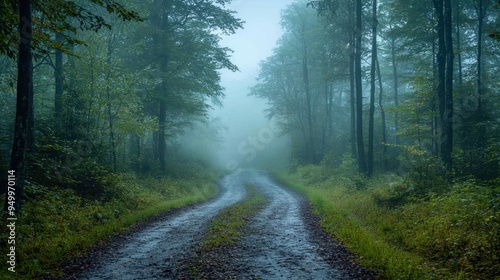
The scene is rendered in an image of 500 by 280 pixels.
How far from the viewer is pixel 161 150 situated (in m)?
24.5

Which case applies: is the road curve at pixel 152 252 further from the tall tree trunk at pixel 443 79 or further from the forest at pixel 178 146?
the tall tree trunk at pixel 443 79

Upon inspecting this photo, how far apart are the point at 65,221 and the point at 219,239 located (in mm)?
5042

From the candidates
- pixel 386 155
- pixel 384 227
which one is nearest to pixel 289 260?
pixel 384 227

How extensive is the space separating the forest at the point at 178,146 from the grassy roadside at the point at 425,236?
4 centimetres

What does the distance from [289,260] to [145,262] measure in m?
3.50

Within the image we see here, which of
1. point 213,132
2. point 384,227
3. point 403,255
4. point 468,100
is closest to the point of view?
point 403,255

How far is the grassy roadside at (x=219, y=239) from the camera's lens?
718 cm

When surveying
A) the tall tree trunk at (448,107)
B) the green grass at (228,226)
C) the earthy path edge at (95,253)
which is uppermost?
the tall tree trunk at (448,107)

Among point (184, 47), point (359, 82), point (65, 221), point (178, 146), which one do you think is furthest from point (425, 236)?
point (178, 146)

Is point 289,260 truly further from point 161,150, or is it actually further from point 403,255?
point 161,150

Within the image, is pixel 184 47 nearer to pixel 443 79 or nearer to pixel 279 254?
pixel 443 79

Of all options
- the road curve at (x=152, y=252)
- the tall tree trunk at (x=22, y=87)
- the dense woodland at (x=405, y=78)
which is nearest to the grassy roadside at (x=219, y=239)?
the road curve at (x=152, y=252)

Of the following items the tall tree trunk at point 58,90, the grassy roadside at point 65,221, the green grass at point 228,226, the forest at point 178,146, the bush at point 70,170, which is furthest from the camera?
the tall tree trunk at point 58,90

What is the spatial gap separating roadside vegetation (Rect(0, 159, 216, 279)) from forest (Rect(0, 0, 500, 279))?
0.06m
